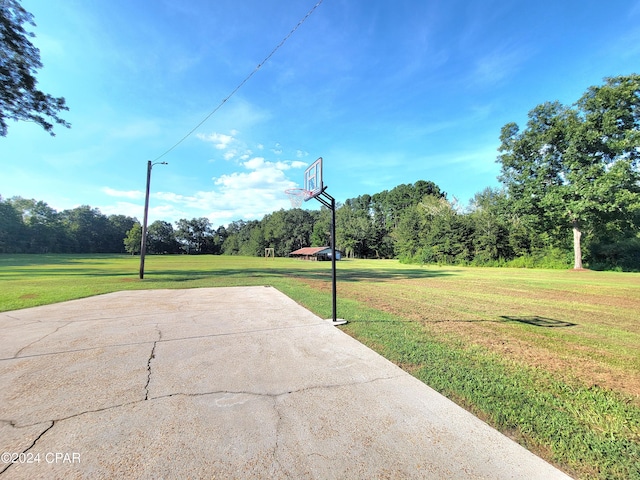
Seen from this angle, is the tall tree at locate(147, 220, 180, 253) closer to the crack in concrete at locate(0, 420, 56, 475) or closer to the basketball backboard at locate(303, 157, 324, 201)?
→ the basketball backboard at locate(303, 157, 324, 201)

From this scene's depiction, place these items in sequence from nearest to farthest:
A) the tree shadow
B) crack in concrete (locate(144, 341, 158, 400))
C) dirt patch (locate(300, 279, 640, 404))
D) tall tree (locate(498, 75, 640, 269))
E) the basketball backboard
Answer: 1. crack in concrete (locate(144, 341, 158, 400))
2. dirt patch (locate(300, 279, 640, 404))
3. the tree shadow
4. the basketball backboard
5. tall tree (locate(498, 75, 640, 269))

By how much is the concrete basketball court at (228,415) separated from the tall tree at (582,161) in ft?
88.5

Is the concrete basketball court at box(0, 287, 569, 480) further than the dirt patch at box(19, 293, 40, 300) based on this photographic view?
No

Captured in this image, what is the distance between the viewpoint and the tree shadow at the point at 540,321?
6027 millimetres

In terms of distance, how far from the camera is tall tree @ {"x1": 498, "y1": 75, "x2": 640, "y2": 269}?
20.4m

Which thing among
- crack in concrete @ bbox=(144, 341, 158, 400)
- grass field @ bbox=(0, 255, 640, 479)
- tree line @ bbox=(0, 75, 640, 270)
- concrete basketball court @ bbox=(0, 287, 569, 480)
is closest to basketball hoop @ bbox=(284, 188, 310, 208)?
grass field @ bbox=(0, 255, 640, 479)

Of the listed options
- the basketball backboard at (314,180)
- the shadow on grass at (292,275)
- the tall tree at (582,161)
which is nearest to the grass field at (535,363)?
the basketball backboard at (314,180)

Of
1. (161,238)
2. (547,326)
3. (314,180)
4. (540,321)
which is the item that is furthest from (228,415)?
(161,238)

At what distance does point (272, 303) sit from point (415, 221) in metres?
40.2

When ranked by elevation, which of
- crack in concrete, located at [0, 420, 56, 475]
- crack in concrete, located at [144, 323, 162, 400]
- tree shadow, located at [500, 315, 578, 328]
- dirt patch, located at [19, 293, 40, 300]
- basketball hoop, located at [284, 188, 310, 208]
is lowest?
tree shadow, located at [500, 315, 578, 328]

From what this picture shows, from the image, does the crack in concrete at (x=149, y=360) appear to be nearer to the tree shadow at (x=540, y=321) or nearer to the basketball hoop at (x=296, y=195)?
the basketball hoop at (x=296, y=195)

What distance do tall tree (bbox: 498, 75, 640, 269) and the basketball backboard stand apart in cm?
2458

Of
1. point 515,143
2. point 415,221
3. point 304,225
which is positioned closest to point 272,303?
point 515,143

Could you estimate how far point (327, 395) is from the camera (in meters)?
2.92
